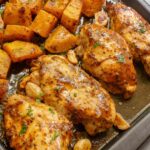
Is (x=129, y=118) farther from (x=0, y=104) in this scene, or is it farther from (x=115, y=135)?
(x=0, y=104)

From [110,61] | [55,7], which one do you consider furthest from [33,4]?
[110,61]

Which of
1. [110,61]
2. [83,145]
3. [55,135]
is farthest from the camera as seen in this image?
[110,61]

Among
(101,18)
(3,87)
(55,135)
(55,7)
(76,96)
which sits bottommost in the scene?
(3,87)

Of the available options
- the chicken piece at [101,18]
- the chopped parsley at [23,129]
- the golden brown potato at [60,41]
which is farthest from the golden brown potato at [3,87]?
the chicken piece at [101,18]

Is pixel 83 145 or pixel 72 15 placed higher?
pixel 72 15

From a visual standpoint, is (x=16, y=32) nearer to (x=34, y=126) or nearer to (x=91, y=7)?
(x=91, y=7)

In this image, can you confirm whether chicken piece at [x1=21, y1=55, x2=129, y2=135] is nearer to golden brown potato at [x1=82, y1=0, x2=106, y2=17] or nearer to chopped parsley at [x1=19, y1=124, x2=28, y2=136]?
chopped parsley at [x1=19, y1=124, x2=28, y2=136]

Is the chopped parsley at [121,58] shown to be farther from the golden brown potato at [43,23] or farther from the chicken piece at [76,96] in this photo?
the golden brown potato at [43,23]
